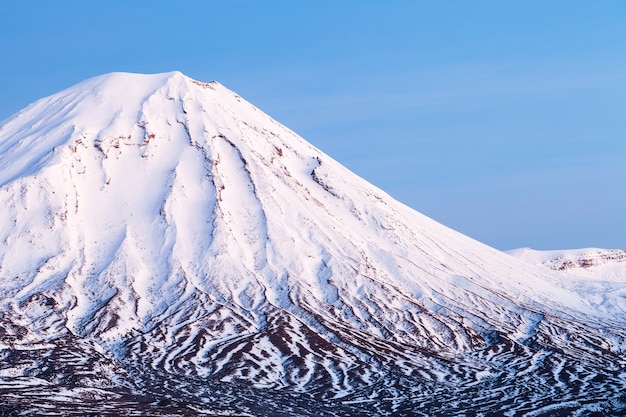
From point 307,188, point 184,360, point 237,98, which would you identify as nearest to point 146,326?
point 184,360

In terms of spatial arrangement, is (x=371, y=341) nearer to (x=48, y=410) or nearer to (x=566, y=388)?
(x=566, y=388)

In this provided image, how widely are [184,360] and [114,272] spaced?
26.1 meters

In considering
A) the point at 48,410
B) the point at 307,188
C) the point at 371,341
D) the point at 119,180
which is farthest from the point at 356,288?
the point at 48,410

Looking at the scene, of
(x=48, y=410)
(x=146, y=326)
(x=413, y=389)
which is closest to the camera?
(x=48, y=410)

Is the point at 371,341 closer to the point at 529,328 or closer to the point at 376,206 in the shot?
the point at 529,328

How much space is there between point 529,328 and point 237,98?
72569 mm

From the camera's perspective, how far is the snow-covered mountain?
102 m

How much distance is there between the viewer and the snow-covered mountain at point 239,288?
101875 mm

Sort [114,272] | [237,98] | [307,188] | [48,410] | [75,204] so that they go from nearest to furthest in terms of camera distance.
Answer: [48,410] → [114,272] → [75,204] → [307,188] → [237,98]

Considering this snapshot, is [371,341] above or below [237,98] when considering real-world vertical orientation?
below

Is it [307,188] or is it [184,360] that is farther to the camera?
[307,188]

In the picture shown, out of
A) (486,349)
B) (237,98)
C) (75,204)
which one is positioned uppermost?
(237,98)

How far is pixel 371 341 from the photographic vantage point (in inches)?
4766

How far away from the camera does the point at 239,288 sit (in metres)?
132
